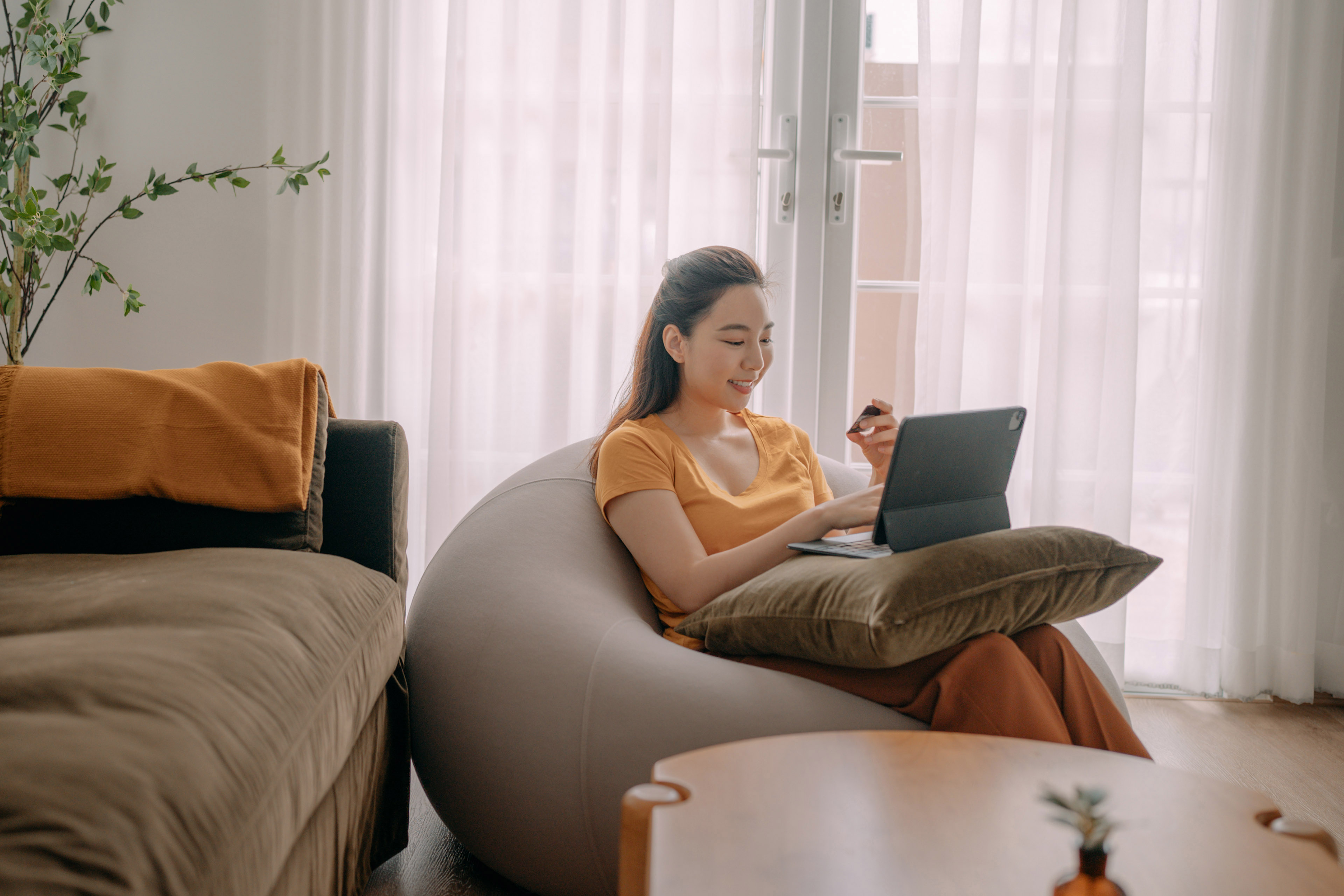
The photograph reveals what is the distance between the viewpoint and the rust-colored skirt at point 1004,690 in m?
1.05

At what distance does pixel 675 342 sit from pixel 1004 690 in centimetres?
82

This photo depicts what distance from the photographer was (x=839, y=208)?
232cm

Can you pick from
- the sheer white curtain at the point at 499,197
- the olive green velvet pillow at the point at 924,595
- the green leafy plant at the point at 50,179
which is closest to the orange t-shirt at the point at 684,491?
the olive green velvet pillow at the point at 924,595

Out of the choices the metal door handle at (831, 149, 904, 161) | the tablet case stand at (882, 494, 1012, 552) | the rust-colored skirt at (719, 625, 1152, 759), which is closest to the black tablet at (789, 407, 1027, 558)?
the tablet case stand at (882, 494, 1012, 552)

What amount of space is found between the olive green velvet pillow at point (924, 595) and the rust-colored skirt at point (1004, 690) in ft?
0.08

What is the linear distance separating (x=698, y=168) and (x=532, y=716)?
4.87 feet

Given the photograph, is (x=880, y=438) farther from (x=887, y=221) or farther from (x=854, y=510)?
(x=887, y=221)

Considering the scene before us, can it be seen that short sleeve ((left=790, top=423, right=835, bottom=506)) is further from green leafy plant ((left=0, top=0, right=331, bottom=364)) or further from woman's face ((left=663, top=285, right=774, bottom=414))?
green leafy plant ((left=0, top=0, right=331, bottom=364))

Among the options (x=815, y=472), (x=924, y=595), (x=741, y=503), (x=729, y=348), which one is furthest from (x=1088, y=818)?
(x=815, y=472)

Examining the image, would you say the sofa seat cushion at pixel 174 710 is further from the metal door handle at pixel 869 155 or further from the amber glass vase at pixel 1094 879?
the metal door handle at pixel 869 155

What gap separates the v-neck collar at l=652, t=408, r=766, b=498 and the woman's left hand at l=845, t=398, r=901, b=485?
0.17m

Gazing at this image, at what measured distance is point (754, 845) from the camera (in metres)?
0.67

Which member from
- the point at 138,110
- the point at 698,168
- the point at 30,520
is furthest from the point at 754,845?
the point at 138,110

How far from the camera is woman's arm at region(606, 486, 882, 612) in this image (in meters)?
1.33
